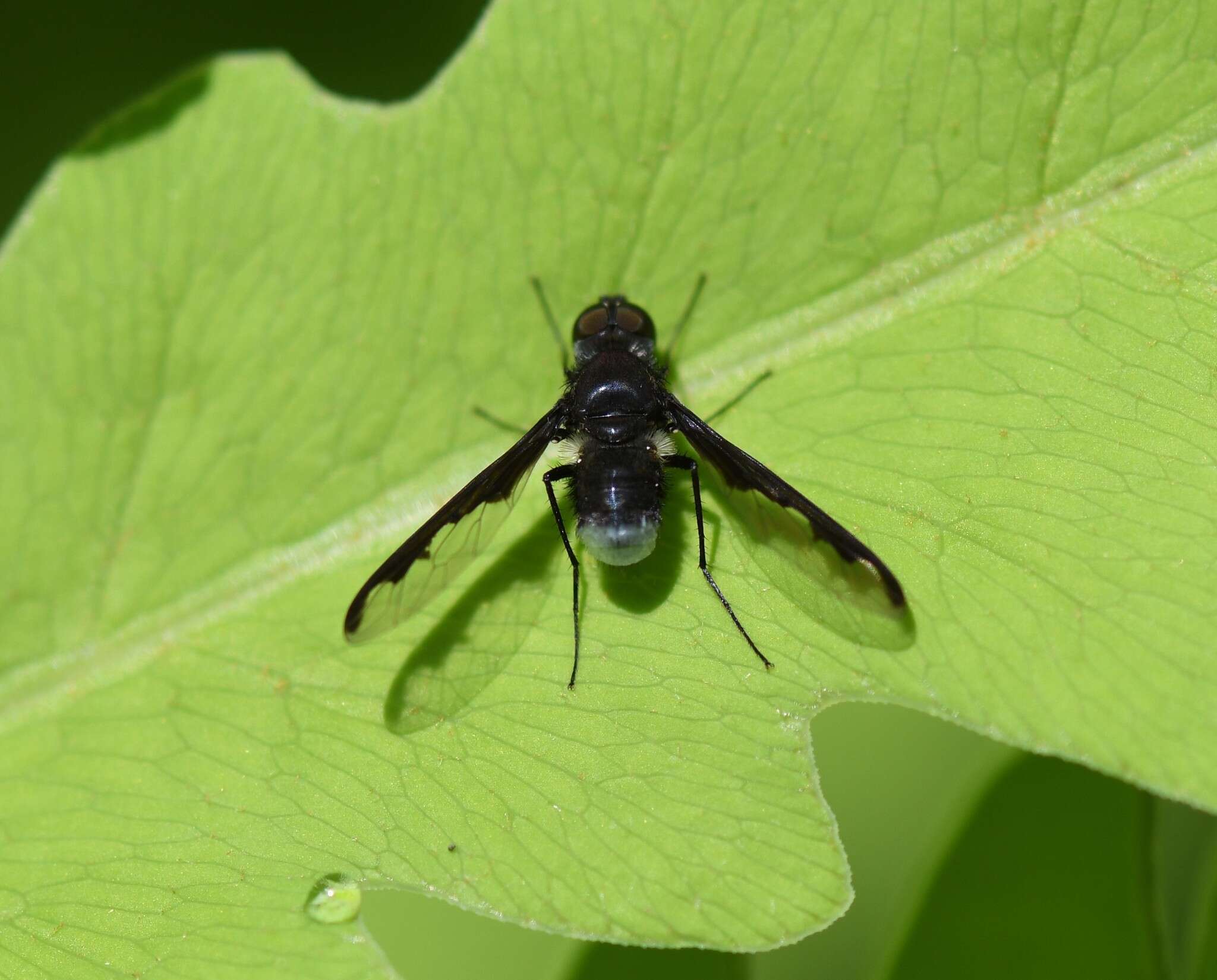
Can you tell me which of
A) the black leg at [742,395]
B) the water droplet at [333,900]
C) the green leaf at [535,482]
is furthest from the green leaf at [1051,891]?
the water droplet at [333,900]

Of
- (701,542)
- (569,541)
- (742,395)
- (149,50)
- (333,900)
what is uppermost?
(149,50)

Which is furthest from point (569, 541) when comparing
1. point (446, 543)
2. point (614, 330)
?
point (614, 330)

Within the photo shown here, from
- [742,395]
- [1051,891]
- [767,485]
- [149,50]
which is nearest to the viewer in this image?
[1051,891]

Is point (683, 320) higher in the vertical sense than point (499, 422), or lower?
higher

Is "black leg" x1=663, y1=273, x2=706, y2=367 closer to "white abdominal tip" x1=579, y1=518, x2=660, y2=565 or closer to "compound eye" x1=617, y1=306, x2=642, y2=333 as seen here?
"compound eye" x1=617, y1=306, x2=642, y2=333

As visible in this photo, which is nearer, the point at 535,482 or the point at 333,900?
the point at 333,900

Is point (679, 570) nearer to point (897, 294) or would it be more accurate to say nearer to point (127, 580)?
point (897, 294)

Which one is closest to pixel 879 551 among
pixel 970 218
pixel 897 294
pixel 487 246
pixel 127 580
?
pixel 897 294

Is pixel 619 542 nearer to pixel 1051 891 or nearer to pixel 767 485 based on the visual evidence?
pixel 767 485
